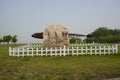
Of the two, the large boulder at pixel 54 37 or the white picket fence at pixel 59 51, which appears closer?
the white picket fence at pixel 59 51

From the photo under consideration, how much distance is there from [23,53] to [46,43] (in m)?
4.65

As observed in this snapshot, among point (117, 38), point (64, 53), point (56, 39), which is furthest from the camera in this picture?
point (117, 38)

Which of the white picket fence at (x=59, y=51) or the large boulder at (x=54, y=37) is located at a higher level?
the large boulder at (x=54, y=37)

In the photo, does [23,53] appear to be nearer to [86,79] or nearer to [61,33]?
[61,33]

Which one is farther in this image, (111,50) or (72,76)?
(111,50)

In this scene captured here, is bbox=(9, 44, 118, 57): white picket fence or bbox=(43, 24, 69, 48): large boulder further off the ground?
bbox=(43, 24, 69, 48): large boulder

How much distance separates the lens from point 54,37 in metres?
24.2

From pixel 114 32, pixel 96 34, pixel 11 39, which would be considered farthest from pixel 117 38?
pixel 11 39

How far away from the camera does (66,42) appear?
997 inches

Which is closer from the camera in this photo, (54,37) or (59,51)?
(59,51)

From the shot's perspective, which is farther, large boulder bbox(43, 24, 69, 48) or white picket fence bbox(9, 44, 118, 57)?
large boulder bbox(43, 24, 69, 48)

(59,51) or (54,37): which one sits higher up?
(54,37)

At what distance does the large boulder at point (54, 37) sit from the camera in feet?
79.2

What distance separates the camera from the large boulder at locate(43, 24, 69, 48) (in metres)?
24.1
